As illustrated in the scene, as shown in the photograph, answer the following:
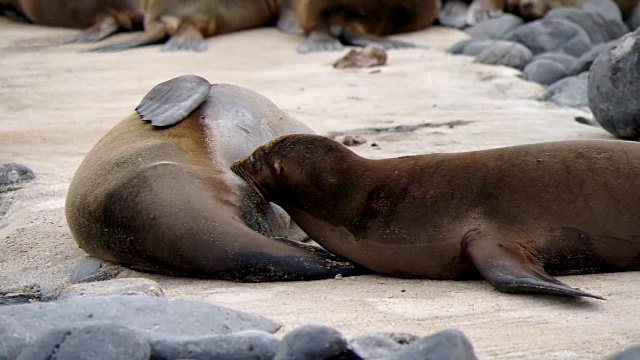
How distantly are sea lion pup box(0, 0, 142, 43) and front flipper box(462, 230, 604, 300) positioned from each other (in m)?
8.07

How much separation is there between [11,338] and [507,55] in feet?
19.9

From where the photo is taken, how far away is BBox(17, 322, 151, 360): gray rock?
2131 mm

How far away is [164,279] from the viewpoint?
3492 mm

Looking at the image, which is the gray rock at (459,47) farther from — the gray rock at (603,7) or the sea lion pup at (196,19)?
the sea lion pup at (196,19)

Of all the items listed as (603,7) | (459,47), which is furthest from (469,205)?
(603,7)

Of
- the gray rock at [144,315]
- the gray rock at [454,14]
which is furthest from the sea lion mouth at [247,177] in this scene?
the gray rock at [454,14]

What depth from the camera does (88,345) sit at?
2.14 metres

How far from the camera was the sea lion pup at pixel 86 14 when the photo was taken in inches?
440

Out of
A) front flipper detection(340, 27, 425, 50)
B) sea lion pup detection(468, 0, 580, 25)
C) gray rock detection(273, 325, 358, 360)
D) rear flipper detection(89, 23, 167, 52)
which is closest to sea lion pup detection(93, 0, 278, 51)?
rear flipper detection(89, 23, 167, 52)

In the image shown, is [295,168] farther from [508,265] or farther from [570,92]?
[570,92]

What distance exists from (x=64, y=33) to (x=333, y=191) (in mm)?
8348

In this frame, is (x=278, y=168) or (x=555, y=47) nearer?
(x=278, y=168)

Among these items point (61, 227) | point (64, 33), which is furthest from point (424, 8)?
point (61, 227)

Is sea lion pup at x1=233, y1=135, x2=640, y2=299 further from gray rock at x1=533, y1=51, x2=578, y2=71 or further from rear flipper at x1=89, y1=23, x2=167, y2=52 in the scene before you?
Result: rear flipper at x1=89, y1=23, x2=167, y2=52
